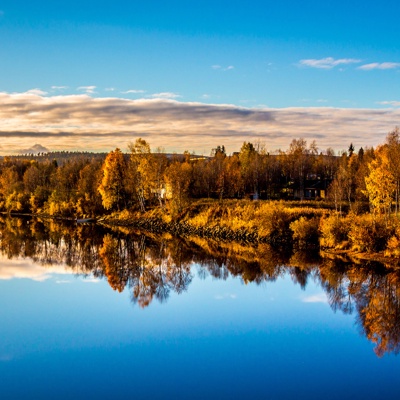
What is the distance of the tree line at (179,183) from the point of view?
5844 centimetres

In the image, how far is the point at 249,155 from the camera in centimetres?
8794

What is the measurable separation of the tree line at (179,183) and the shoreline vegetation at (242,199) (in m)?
0.16

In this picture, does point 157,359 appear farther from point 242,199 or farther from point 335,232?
point 242,199

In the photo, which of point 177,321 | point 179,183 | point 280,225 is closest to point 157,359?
point 177,321

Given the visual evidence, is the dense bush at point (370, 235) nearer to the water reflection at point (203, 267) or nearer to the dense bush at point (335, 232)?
the dense bush at point (335, 232)

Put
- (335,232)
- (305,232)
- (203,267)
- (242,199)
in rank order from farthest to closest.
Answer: (242,199) → (305,232) → (335,232) → (203,267)

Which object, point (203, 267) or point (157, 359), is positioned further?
point (203, 267)

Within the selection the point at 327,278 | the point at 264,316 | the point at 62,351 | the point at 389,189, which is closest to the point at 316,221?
the point at 389,189

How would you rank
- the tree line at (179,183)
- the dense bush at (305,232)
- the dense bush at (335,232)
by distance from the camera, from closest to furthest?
1. the dense bush at (335,232)
2. the dense bush at (305,232)
3. the tree line at (179,183)

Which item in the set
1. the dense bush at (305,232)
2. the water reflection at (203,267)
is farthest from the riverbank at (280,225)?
the water reflection at (203,267)

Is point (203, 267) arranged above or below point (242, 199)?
below

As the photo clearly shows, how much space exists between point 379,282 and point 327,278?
315cm

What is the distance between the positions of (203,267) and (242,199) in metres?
29.1

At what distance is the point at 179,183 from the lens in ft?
192
